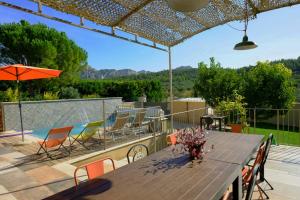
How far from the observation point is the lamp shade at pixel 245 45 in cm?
397

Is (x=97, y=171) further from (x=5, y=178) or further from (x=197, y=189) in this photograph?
(x=5, y=178)

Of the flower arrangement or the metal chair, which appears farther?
the metal chair

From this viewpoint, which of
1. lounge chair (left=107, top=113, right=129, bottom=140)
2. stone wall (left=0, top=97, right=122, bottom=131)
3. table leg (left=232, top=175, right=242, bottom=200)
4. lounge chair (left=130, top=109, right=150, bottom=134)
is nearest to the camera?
table leg (left=232, top=175, right=242, bottom=200)

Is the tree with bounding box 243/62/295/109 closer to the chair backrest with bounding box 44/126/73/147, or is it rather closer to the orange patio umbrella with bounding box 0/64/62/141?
the orange patio umbrella with bounding box 0/64/62/141

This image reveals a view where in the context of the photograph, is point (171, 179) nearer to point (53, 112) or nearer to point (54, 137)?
point (54, 137)

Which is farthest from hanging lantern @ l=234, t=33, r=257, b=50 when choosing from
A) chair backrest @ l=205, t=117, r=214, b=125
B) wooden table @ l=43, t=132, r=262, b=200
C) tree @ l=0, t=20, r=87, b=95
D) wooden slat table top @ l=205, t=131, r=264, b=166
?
tree @ l=0, t=20, r=87, b=95

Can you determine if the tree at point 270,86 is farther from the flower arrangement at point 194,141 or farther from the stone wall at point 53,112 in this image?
the flower arrangement at point 194,141

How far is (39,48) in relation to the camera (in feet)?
45.3

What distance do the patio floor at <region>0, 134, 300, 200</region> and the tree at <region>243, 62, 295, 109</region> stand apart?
7935 mm

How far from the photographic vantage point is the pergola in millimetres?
4019

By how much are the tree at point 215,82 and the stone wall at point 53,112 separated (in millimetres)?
4839

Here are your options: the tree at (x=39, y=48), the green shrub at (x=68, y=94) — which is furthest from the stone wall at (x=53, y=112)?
the tree at (x=39, y=48)

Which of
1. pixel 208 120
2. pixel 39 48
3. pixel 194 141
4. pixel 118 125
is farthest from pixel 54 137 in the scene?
pixel 39 48

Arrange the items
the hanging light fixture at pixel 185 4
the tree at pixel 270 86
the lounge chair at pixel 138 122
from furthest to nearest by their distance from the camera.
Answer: the tree at pixel 270 86, the lounge chair at pixel 138 122, the hanging light fixture at pixel 185 4
